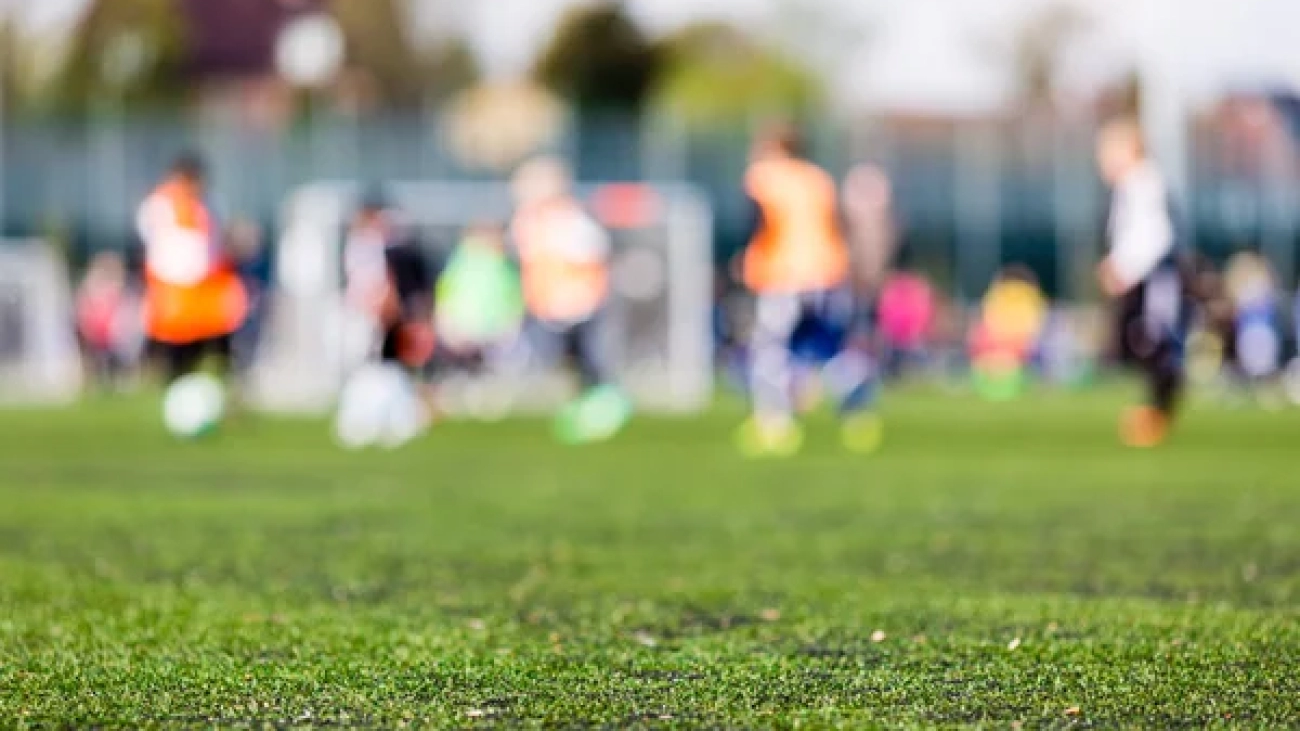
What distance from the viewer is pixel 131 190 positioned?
42562mm

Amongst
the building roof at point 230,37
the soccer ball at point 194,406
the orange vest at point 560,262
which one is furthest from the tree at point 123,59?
the soccer ball at point 194,406

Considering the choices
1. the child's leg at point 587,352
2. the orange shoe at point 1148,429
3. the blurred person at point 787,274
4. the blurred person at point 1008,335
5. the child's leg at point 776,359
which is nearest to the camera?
the blurred person at point 787,274

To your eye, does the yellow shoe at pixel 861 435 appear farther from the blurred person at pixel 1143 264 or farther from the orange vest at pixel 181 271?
the orange vest at pixel 181 271

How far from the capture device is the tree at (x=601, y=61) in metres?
67.2

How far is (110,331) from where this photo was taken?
35.6 metres

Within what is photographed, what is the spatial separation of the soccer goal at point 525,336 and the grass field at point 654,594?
13352mm

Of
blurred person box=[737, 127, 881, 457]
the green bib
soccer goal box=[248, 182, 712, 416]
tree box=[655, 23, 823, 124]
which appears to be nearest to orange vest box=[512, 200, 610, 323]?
blurred person box=[737, 127, 881, 457]

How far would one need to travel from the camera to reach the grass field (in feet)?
15.4

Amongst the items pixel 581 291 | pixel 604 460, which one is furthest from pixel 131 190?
pixel 604 460

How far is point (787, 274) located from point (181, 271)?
172 inches

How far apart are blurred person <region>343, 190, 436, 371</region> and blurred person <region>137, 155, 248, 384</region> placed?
3.57 ft

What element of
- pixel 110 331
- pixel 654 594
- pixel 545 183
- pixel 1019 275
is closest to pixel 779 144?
pixel 545 183

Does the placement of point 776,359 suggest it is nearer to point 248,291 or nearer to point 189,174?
point 189,174

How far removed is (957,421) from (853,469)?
7727mm
